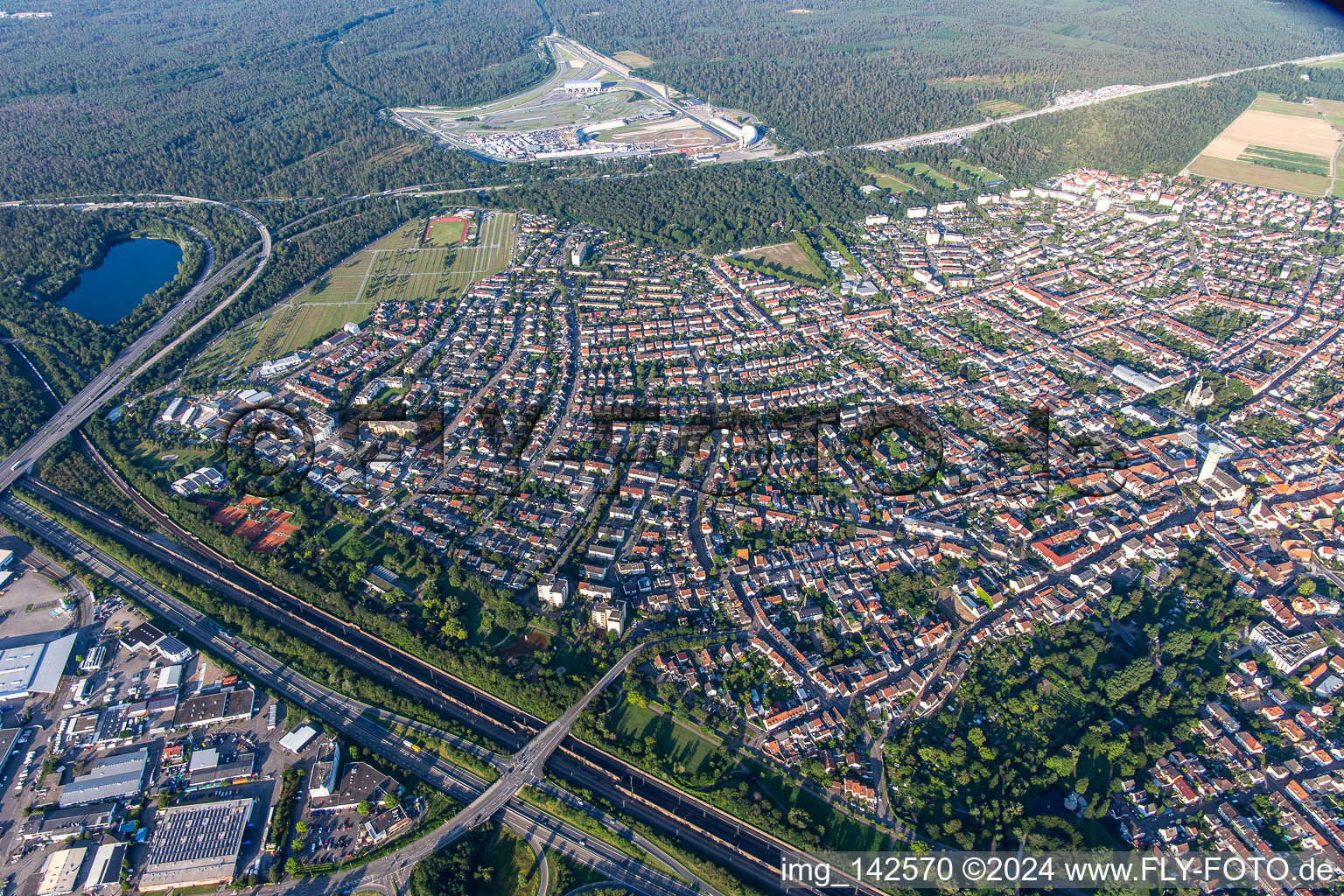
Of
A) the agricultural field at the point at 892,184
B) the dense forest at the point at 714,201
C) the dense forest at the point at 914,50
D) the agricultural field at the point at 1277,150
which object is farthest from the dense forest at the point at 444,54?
the agricultural field at the point at 1277,150

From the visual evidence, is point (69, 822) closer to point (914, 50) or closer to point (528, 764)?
point (528, 764)

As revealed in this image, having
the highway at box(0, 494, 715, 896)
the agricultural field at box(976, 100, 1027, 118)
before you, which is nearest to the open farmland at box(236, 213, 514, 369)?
the highway at box(0, 494, 715, 896)

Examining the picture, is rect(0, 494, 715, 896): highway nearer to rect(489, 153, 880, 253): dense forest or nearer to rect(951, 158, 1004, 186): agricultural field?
rect(489, 153, 880, 253): dense forest

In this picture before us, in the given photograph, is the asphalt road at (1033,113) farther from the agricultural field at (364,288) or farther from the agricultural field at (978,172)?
the agricultural field at (364,288)

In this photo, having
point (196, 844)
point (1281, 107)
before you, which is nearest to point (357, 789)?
point (196, 844)

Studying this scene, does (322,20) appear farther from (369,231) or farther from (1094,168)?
(1094,168)
